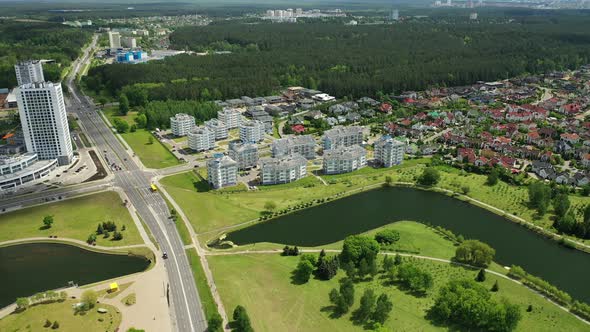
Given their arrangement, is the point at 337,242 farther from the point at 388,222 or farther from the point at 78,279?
the point at 78,279

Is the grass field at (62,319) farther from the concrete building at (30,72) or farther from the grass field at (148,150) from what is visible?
the concrete building at (30,72)

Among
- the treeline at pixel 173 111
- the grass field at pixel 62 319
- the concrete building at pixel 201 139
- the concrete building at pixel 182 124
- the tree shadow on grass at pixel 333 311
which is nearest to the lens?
the grass field at pixel 62 319

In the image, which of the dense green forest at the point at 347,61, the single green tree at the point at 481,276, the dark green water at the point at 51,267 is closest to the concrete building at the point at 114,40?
the dense green forest at the point at 347,61

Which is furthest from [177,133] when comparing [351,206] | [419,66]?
[419,66]

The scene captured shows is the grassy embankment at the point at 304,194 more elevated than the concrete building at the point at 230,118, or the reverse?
the concrete building at the point at 230,118

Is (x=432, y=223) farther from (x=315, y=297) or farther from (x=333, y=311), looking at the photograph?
(x=333, y=311)

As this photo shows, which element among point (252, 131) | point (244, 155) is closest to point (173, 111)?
point (252, 131)

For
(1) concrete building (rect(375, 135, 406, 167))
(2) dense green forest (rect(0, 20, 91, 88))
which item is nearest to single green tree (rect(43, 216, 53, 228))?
(1) concrete building (rect(375, 135, 406, 167))
